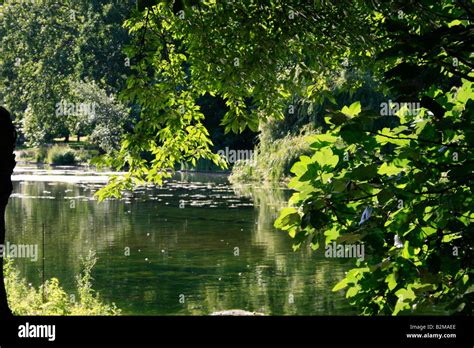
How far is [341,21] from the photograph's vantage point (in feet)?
23.3

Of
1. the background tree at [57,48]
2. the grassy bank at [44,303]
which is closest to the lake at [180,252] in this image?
the grassy bank at [44,303]

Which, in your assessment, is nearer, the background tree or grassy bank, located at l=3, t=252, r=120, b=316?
grassy bank, located at l=3, t=252, r=120, b=316

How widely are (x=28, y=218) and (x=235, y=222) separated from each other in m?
4.97

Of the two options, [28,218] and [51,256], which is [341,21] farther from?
[28,218]

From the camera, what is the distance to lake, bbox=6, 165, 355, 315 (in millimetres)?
11414

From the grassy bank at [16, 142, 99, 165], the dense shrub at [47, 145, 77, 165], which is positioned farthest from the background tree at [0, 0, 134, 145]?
the dense shrub at [47, 145, 77, 165]

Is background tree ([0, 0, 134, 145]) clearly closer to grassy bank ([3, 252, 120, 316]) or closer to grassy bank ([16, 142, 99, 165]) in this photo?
grassy bank ([16, 142, 99, 165])

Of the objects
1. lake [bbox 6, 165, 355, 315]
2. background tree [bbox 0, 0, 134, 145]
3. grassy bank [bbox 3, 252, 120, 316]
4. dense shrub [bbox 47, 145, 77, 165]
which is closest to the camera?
grassy bank [bbox 3, 252, 120, 316]

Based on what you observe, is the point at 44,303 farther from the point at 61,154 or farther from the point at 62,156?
the point at 61,154

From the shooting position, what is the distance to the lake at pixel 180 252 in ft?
37.4

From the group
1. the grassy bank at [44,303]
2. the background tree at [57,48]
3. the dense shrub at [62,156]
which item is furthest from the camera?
the dense shrub at [62,156]

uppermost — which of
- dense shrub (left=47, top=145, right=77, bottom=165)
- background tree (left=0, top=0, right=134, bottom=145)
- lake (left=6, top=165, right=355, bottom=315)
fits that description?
background tree (left=0, top=0, right=134, bottom=145)

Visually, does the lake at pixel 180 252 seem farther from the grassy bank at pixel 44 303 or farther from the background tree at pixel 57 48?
the background tree at pixel 57 48
